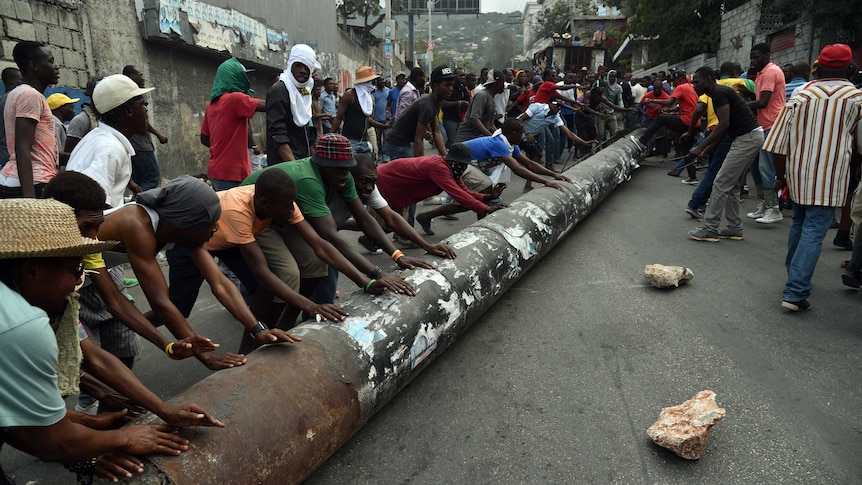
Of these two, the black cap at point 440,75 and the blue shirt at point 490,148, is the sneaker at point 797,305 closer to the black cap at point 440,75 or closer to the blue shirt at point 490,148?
the blue shirt at point 490,148

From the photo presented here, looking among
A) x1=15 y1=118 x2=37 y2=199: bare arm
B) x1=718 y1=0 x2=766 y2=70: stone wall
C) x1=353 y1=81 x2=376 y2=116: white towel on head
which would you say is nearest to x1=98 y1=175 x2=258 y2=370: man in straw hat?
x1=15 y1=118 x2=37 y2=199: bare arm

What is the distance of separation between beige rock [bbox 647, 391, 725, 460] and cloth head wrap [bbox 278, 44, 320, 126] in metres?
3.66

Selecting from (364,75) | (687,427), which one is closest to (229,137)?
(364,75)

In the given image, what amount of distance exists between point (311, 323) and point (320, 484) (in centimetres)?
72

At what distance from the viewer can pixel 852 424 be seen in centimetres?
262

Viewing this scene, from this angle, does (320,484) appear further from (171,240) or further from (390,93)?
(390,93)

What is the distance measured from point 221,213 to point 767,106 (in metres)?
6.50

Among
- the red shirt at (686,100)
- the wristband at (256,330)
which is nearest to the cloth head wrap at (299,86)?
the wristband at (256,330)

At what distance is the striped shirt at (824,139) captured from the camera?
3.86 meters

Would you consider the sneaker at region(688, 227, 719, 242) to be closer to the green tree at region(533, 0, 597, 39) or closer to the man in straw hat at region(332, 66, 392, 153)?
the man in straw hat at region(332, 66, 392, 153)

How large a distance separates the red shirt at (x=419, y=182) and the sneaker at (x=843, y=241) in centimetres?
347

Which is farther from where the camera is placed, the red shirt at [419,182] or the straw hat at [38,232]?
the red shirt at [419,182]

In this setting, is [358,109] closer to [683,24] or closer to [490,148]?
[490,148]

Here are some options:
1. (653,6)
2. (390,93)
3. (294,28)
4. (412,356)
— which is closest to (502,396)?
(412,356)
